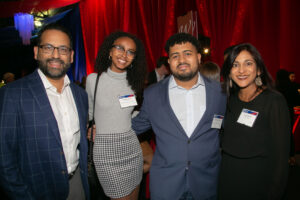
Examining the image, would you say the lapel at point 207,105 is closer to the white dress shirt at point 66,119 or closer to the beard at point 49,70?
the white dress shirt at point 66,119

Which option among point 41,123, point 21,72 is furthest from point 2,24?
point 41,123

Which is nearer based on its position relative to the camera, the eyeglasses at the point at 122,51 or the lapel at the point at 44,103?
the lapel at the point at 44,103

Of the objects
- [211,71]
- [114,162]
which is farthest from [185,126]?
[211,71]

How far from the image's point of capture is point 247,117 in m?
→ 1.53

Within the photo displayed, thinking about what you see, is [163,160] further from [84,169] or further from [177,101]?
[84,169]

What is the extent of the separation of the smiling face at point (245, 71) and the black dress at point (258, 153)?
0.46ft

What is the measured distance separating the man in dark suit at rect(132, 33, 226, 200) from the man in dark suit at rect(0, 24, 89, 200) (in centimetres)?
63

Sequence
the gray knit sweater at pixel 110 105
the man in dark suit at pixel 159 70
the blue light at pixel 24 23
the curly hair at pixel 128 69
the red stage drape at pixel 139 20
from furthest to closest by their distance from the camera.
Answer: the blue light at pixel 24 23, the man in dark suit at pixel 159 70, the red stage drape at pixel 139 20, the curly hair at pixel 128 69, the gray knit sweater at pixel 110 105

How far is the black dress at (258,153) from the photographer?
1.38m

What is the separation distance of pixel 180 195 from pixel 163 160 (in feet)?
0.94

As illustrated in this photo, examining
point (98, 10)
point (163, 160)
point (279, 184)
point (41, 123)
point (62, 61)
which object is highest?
point (98, 10)

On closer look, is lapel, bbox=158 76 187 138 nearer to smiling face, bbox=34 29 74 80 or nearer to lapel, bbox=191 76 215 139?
lapel, bbox=191 76 215 139

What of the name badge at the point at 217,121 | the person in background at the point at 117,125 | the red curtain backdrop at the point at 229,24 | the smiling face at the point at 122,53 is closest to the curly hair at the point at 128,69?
the person in background at the point at 117,125

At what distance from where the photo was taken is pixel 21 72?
14.0 metres
